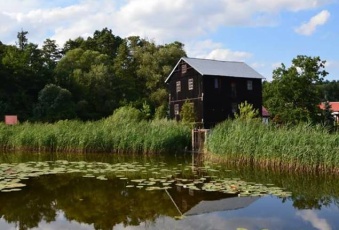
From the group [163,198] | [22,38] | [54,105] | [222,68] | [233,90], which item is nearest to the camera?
A: [163,198]

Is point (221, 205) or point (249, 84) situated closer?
point (221, 205)

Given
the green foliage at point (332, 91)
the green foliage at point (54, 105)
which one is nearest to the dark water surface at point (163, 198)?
the green foliage at point (54, 105)

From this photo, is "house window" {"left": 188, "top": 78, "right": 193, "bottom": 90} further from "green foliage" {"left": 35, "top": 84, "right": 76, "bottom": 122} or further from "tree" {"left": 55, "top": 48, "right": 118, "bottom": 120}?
"tree" {"left": 55, "top": 48, "right": 118, "bottom": 120}

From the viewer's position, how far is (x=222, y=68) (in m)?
35.4

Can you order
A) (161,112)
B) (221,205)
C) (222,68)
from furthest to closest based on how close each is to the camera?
(161,112) → (222,68) → (221,205)

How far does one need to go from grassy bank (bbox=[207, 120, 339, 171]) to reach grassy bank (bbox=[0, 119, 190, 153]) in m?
3.27

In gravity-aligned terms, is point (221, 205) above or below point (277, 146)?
below

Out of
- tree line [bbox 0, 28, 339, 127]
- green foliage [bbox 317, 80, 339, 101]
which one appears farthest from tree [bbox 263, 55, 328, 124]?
green foliage [bbox 317, 80, 339, 101]

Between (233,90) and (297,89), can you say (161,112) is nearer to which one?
(233,90)

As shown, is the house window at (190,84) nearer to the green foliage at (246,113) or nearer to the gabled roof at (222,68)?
the gabled roof at (222,68)

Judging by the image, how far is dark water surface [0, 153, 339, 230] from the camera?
7.57m

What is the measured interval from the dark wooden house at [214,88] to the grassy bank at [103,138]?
1211 cm

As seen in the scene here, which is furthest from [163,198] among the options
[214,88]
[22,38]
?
[22,38]

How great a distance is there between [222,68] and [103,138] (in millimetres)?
17956
